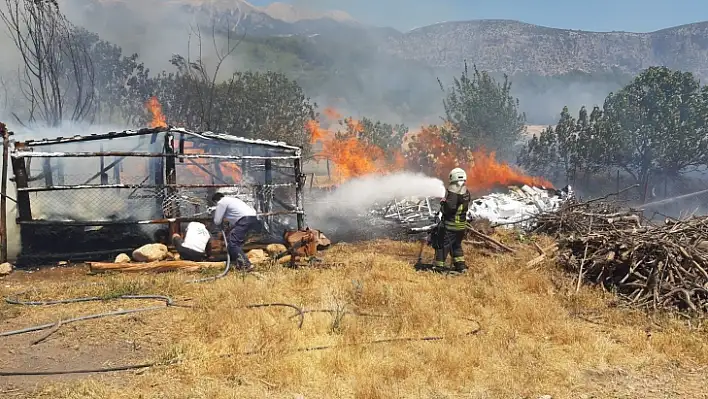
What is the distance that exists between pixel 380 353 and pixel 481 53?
275ft

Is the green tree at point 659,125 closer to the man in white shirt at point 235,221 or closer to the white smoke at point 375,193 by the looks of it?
the white smoke at point 375,193

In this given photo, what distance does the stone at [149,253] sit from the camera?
1002cm

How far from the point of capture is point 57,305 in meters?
7.32

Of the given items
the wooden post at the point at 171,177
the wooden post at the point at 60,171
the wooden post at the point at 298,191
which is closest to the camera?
the wooden post at the point at 171,177

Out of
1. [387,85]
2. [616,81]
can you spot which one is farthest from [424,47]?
[616,81]

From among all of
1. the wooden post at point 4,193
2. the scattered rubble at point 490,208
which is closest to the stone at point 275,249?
the scattered rubble at point 490,208

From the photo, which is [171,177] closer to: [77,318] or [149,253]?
[149,253]

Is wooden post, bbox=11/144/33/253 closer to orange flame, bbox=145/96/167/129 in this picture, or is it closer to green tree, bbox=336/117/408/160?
orange flame, bbox=145/96/167/129

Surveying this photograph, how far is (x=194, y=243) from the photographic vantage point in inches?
403

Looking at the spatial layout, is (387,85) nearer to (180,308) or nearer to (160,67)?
(160,67)

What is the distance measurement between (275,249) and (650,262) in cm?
701

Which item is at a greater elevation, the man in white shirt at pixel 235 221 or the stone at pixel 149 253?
the man in white shirt at pixel 235 221

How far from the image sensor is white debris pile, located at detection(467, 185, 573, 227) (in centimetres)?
1532

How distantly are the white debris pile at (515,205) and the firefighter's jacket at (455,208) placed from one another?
4.75 metres
